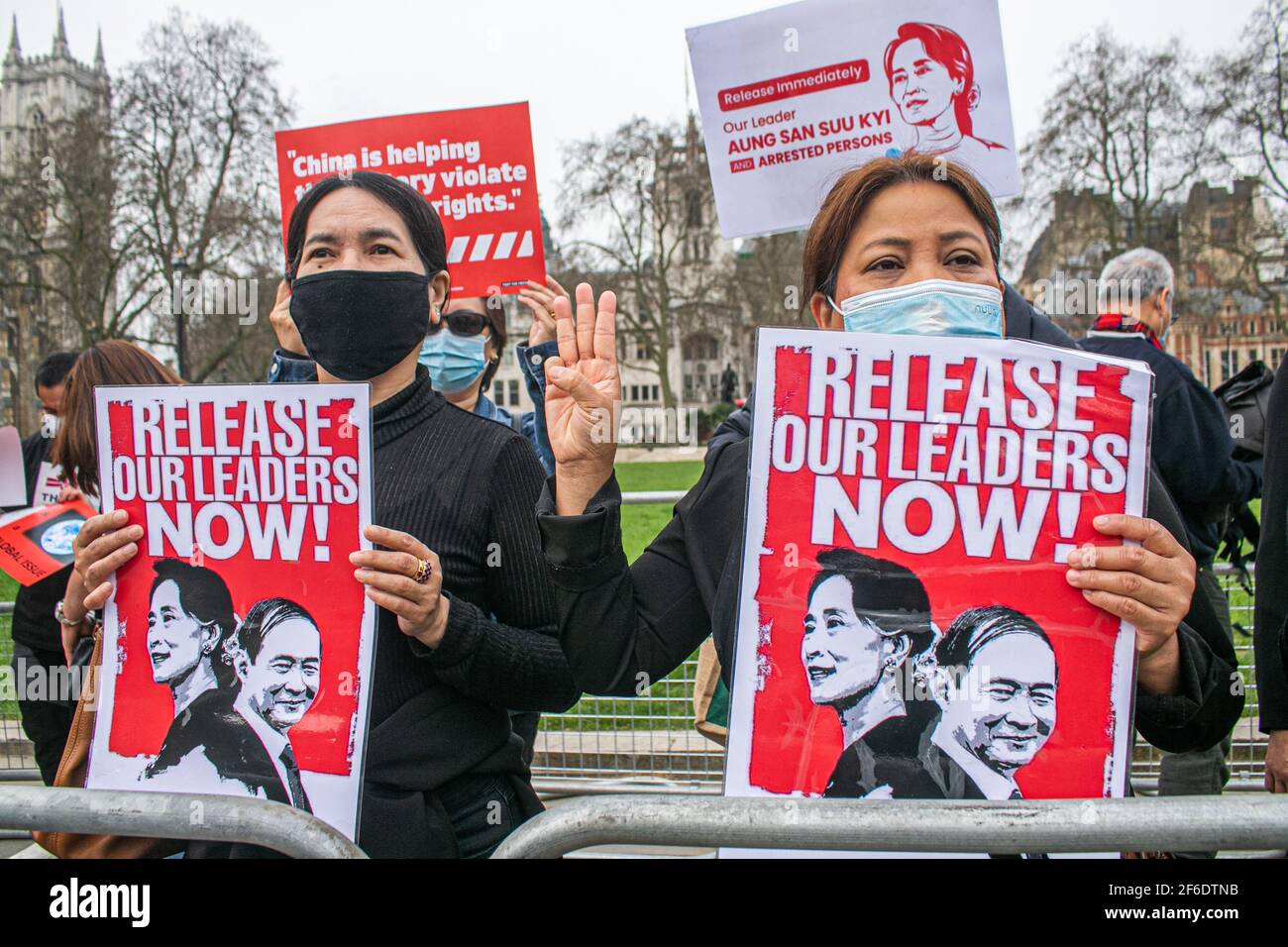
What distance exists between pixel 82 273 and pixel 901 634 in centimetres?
3276

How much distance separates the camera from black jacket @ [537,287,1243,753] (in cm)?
149

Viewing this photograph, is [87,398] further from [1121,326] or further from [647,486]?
[647,486]

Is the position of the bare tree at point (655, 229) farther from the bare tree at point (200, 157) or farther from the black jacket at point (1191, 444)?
the black jacket at point (1191, 444)

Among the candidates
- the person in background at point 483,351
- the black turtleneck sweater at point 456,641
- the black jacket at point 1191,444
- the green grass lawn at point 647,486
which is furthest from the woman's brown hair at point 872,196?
the green grass lawn at point 647,486

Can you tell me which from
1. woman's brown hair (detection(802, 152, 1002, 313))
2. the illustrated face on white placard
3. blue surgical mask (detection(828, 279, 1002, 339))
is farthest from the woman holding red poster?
the illustrated face on white placard

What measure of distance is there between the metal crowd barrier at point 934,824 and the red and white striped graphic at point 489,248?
3.10 m

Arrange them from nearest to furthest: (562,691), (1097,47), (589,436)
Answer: (589,436), (562,691), (1097,47)

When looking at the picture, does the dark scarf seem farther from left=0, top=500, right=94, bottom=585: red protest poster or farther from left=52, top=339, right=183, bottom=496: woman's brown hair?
left=0, top=500, right=94, bottom=585: red protest poster

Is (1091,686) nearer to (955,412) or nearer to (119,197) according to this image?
(955,412)

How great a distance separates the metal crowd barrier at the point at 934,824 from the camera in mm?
1107

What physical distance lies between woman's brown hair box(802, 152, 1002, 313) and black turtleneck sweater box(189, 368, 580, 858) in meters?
0.69

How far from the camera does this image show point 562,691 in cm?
188

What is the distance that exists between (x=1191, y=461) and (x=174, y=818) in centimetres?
324
